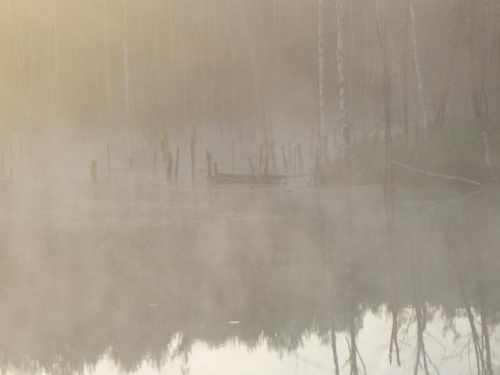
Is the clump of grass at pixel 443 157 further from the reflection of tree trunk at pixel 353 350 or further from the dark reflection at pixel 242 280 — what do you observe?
the reflection of tree trunk at pixel 353 350

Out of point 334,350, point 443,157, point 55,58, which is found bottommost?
point 334,350

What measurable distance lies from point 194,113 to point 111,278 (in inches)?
815

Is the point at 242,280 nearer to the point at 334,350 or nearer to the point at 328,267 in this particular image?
the point at 328,267

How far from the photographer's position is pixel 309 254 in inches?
371

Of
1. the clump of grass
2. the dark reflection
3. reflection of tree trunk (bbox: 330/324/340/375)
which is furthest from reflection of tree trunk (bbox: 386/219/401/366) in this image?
the clump of grass

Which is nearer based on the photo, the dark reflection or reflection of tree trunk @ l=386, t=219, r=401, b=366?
Result: reflection of tree trunk @ l=386, t=219, r=401, b=366

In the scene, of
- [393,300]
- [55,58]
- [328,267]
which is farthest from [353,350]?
[55,58]

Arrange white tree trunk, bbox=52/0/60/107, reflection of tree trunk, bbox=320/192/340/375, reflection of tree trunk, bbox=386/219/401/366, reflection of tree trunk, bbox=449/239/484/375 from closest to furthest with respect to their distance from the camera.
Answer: reflection of tree trunk, bbox=449/239/484/375
reflection of tree trunk, bbox=320/192/340/375
reflection of tree trunk, bbox=386/219/401/366
white tree trunk, bbox=52/0/60/107

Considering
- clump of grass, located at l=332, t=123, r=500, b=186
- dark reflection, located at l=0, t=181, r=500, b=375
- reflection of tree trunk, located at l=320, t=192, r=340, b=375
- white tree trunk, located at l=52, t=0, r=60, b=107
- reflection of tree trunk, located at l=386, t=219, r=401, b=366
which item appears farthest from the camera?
white tree trunk, located at l=52, t=0, r=60, b=107

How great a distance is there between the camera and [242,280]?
817 cm

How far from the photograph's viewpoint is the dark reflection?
614cm

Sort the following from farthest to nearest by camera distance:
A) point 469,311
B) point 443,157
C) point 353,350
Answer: point 443,157 → point 469,311 → point 353,350

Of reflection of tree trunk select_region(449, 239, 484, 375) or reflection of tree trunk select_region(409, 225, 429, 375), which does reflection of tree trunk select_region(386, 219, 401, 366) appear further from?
reflection of tree trunk select_region(449, 239, 484, 375)

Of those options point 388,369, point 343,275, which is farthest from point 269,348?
point 343,275
